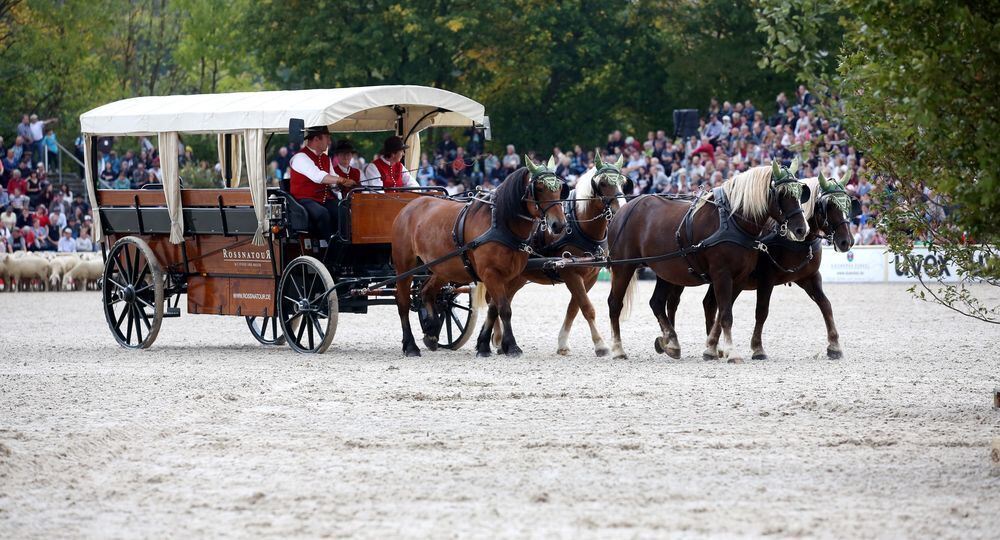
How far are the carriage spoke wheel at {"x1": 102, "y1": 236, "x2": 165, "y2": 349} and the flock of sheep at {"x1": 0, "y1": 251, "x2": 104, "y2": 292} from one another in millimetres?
13420

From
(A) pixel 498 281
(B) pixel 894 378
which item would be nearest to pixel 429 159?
(A) pixel 498 281

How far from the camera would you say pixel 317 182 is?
14.3 meters

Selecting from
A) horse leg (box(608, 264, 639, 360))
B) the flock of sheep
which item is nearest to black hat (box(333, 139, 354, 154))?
horse leg (box(608, 264, 639, 360))

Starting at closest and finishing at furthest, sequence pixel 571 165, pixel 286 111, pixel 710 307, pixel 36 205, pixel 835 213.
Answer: pixel 835 213 → pixel 286 111 → pixel 710 307 → pixel 571 165 → pixel 36 205

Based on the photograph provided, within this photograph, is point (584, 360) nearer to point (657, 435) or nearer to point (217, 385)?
point (217, 385)

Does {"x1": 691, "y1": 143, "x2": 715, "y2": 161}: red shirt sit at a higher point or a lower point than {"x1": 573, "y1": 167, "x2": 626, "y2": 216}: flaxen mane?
higher

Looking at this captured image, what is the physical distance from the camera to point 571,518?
6645 millimetres

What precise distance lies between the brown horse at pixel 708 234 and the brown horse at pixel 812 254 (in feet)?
0.69

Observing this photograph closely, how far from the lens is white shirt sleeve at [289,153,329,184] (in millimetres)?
14328

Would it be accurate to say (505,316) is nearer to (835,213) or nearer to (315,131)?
(315,131)

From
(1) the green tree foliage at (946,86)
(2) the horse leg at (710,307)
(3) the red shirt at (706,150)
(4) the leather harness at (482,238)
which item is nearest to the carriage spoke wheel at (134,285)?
(4) the leather harness at (482,238)

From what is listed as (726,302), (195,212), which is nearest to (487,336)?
(726,302)

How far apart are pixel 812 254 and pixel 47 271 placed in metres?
19.6

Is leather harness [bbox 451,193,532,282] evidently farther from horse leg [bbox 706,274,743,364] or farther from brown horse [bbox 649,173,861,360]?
brown horse [bbox 649,173,861,360]
